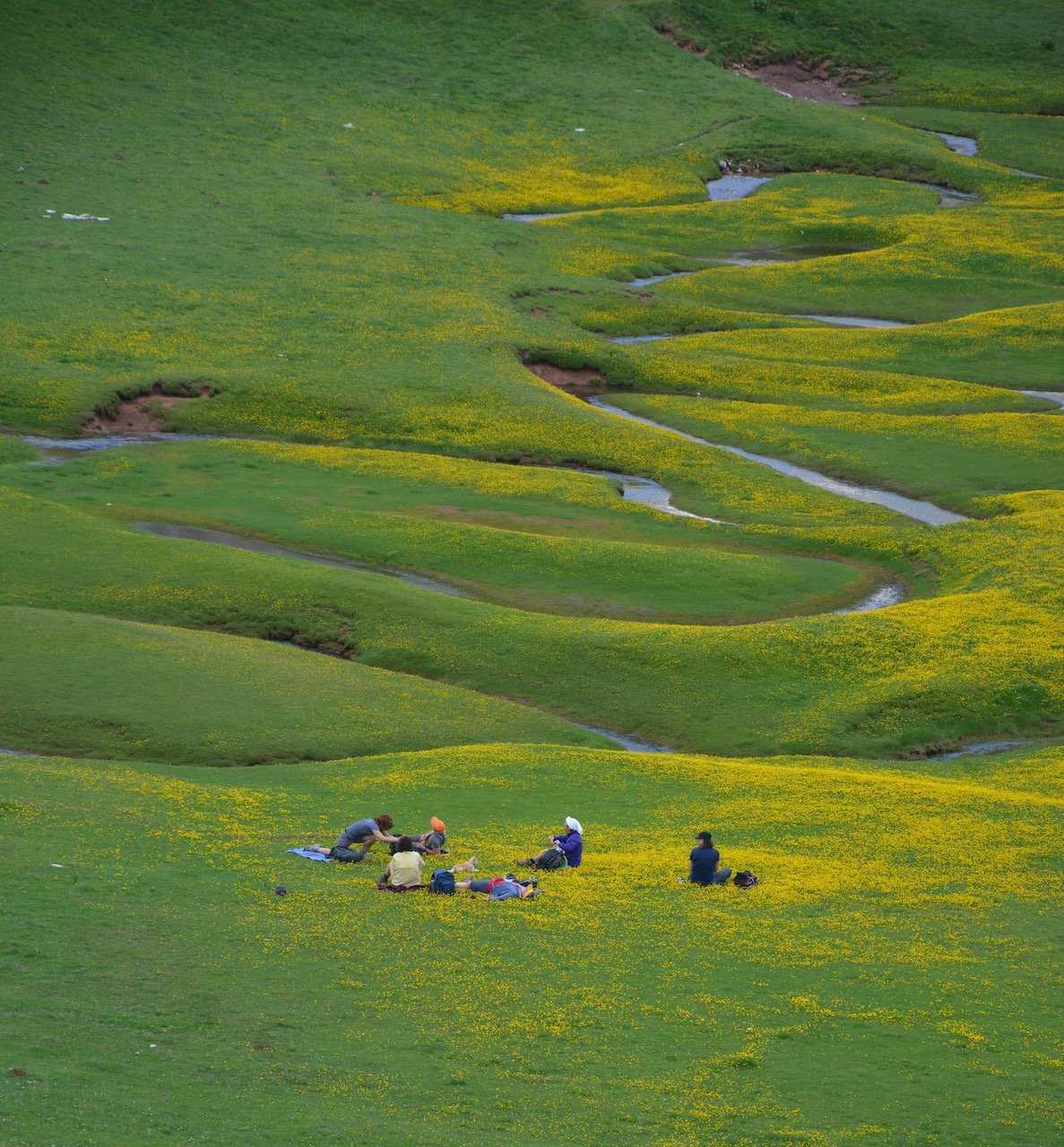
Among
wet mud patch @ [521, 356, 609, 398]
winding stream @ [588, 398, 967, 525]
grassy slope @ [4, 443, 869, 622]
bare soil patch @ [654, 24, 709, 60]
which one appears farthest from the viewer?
bare soil patch @ [654, 24, 709, 60]

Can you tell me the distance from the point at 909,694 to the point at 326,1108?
35.5 m

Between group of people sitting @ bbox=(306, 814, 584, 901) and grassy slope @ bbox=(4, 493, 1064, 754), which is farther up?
group of people sitting @ bbox=(306, 814, 584, 901)

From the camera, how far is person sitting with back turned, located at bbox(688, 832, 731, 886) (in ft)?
119

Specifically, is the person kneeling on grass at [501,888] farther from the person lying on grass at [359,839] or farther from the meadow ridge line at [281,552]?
the meadow ridge line at [281,552]

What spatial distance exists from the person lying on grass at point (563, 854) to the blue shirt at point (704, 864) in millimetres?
2675

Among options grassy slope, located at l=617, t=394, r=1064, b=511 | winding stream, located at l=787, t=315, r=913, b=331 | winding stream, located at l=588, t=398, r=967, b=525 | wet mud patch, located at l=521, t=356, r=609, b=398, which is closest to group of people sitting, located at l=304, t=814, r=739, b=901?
winding stream, located at l=588, t=398, r=967, b=525

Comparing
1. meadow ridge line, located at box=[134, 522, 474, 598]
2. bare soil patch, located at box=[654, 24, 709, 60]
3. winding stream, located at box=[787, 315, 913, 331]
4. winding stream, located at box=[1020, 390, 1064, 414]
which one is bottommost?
meadow ridge line, located at box=[134, 522, 474, 598]

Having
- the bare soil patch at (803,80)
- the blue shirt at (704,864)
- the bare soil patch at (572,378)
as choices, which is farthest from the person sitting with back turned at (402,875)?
the bare soil patch at (803,80)

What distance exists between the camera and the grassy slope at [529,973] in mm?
25188

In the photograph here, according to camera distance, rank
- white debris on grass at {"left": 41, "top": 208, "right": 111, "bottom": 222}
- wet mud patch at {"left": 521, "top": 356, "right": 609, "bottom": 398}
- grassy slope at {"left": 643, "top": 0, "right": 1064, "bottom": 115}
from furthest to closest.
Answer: grassy slope at {"left": 643, "top": 0, "right": 1064, "bottom": 115}, white debris on grass at {"left": 41, "top": 208, "right": 111, "bottom": 222}, wet mud patch at {"left": 521, "top": 356, "right": 609, "bottom": 398}

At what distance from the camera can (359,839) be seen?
36.8m

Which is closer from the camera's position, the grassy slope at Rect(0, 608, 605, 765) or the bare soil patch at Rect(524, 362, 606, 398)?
the grassy slope at Rect(0, 608, 605, 765)

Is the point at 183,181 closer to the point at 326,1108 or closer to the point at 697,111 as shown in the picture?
the point at 697,111

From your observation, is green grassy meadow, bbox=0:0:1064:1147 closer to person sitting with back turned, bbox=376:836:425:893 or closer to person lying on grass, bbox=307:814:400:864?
person sitting with back turned, bbox=376:836:425:893
